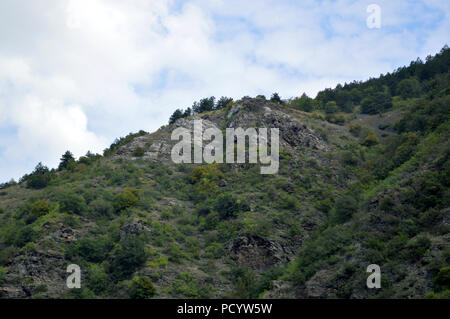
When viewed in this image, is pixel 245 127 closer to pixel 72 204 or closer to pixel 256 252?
pixel 256 252

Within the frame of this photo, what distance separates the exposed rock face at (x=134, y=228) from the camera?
4009cm

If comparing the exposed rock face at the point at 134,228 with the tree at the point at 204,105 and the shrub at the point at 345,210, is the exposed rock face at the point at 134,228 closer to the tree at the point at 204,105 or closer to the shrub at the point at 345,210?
the shrub at the point at 345,210

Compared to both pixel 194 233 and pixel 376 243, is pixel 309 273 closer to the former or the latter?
pixel 376 243

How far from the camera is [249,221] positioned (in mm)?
41812

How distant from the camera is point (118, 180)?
172 ft

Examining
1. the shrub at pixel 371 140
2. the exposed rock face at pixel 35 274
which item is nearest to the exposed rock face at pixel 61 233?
the exposed rock face at pixel 35 274

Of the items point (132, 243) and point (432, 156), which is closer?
point (132, 243)

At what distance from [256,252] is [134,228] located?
1123 centimetres

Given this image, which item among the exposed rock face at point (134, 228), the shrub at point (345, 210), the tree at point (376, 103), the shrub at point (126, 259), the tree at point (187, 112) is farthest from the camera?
the tree at point (187, 112)

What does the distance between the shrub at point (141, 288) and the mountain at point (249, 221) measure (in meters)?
0.10

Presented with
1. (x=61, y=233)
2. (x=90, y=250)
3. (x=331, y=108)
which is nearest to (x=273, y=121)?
(x=331, y=108)

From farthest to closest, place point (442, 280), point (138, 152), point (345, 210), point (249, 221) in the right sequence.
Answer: point (138, 152) < point (249, 221) < point (345, 210) < point (442, 280)
